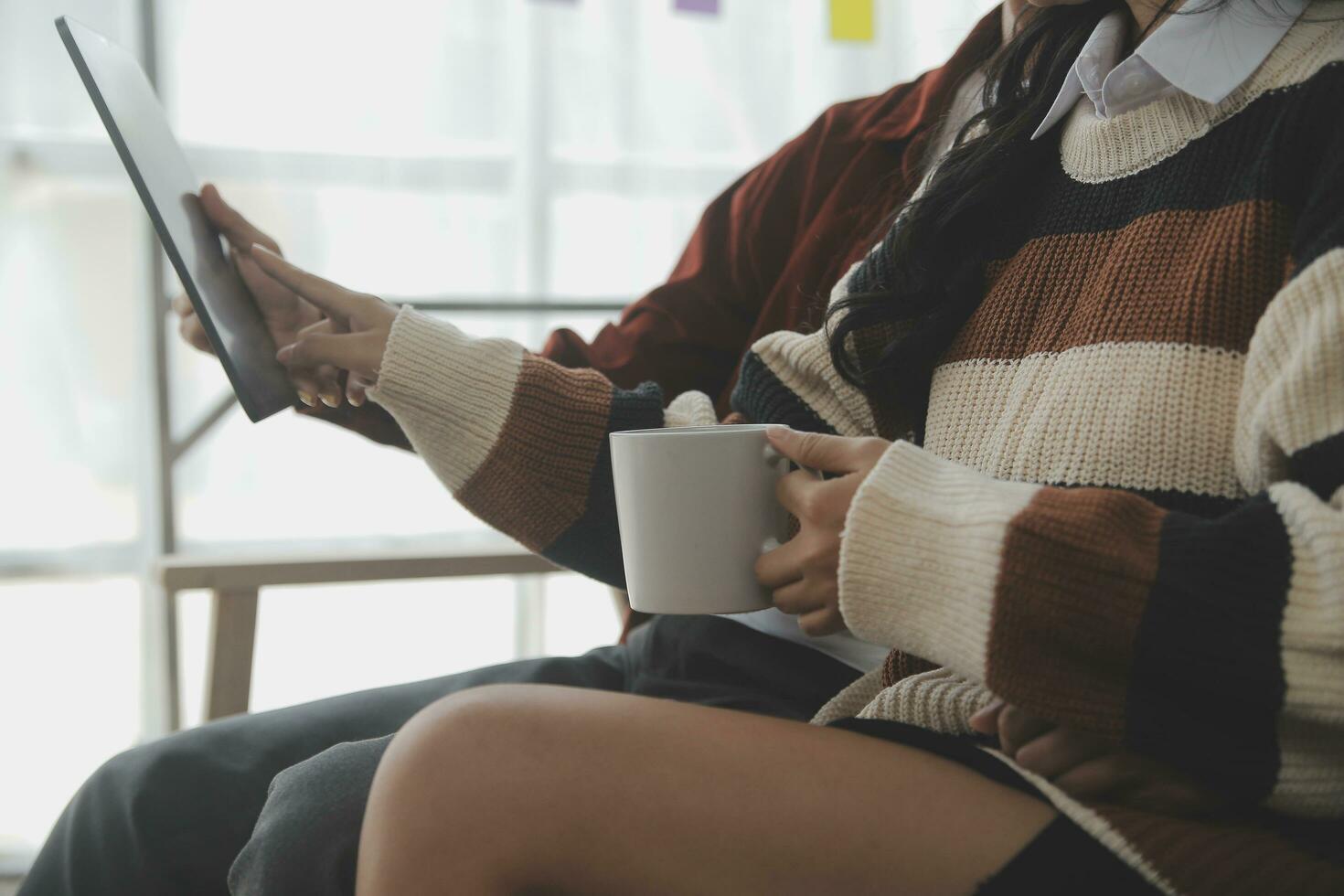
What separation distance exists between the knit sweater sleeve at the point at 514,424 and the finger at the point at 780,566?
0.96ft

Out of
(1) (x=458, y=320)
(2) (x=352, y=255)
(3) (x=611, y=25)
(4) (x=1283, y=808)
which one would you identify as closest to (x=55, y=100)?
(2) (x=352, y=255)

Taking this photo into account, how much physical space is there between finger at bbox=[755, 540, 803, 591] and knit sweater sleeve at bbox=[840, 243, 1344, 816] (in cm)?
3

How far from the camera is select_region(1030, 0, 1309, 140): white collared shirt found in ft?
1.98

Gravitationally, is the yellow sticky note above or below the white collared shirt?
above

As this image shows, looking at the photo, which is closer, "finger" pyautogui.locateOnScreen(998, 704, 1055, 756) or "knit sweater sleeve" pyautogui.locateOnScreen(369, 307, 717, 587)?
"finger" pyautogui.locateOnScreen(998, 704, 1055, 756)

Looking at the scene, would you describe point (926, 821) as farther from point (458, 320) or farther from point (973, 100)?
point (458, 320)

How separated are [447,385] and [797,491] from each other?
0.34m

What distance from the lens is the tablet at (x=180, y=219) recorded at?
74 centimetres

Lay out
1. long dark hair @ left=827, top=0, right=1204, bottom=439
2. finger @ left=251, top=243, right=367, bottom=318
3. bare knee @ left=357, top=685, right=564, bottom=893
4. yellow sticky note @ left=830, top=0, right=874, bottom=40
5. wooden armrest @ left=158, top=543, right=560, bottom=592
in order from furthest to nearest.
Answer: yellow sticky note @ left=830, top=0, right=874, bottom=40 → wooden armrest @ left=158, top=543, right=560, bottom=592 → finger @ left=251, top=243, right=367, bottom=318 → long dark hair @ left=827, top=0, right=1204, bottom=439 → bare knee @ left=357, top=685, right=564, bottom=893

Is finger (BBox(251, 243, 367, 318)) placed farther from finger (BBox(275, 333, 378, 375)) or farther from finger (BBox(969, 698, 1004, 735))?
finger (BBox(969, 698, 1004, 735))

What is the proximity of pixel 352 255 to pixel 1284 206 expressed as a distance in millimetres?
1307

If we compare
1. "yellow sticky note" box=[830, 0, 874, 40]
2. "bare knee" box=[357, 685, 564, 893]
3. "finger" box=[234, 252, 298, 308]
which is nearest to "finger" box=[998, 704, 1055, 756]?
"bare knee" box=[357, 685, 564, 893]

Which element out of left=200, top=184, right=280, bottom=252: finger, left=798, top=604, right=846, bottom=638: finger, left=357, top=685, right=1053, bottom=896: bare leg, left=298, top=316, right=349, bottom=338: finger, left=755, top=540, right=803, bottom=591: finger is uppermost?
left=200, top=184, right=280, bottom=252: finger

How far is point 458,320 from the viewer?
Answer: 1.69 m
